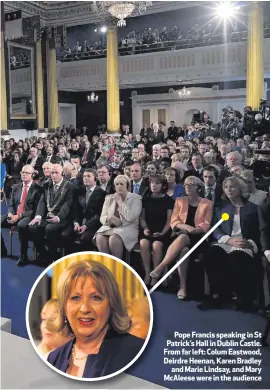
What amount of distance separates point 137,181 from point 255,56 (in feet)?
20.4

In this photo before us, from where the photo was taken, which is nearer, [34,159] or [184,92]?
[34,159]

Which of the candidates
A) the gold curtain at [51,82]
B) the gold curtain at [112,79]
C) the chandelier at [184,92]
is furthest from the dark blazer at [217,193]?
the chandelier at [184,92]

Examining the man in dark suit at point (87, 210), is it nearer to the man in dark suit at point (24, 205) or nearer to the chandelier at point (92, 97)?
the man in dark suit at point (24, 205)

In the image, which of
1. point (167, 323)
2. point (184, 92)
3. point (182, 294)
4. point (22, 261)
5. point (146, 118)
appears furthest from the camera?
point (146, 118)

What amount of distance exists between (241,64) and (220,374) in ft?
30.1

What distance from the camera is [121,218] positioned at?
9.98 ft

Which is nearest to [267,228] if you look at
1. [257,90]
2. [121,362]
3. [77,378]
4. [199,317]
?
[199,317]

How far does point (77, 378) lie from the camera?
6.17ft

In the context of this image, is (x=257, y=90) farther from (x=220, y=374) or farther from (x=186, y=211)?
(x=220, y=374)

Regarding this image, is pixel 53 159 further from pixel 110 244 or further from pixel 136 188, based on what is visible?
pixel 110 244

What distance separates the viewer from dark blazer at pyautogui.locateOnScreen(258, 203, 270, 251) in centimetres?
265

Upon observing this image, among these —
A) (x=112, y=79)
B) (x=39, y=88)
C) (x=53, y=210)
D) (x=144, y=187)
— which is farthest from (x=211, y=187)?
(x=39, y=88)

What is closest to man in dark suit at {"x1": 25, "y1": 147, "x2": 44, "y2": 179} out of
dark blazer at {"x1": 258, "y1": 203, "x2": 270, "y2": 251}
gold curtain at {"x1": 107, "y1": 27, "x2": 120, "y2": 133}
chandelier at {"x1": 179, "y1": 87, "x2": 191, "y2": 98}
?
dark blazer at {"x1": 258, "y1": 203, "x2": 270, "y2": 251}

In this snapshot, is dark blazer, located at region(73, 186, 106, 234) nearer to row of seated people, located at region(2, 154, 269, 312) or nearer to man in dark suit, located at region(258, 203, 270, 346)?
row of seated people, located at region(2, 154, 269, 312)
